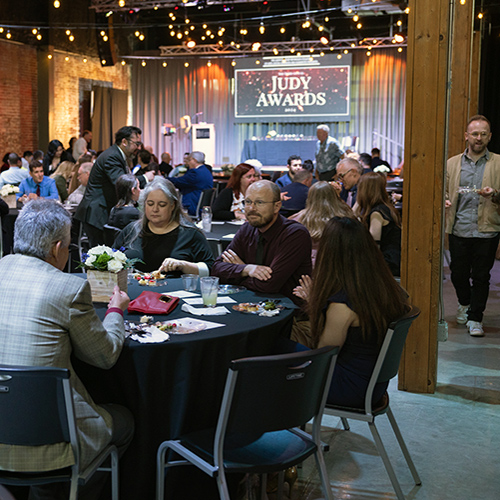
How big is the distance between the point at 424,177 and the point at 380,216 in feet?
3.87

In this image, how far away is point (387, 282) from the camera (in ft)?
8.41

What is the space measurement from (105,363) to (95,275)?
2.33 feet


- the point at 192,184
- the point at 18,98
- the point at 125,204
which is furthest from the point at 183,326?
the point at 18,98

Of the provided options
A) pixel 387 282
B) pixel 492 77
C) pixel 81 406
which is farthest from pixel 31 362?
pixel 492 77

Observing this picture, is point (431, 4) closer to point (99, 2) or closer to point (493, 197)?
point (493, 197)

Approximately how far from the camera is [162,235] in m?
3.70

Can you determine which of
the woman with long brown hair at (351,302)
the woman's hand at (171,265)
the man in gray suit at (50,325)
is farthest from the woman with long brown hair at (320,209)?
the man in gray suit at (50,325)

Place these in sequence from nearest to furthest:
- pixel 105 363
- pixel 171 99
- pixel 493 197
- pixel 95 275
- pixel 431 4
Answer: pixel 105 363 → pixel 95 275 → pixel 431 4 → pixel 493 197 → pixel 171 99

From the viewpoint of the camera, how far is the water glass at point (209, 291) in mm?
2801

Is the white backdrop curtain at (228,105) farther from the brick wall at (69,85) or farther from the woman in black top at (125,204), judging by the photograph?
the woman in black top at (125,204)

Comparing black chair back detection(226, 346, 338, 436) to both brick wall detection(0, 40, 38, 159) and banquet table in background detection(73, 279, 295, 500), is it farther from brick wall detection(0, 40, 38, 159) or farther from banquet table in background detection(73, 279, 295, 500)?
brick wall detection(0, 40, 38, 159)

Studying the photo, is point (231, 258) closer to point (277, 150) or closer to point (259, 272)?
point (259, 272)

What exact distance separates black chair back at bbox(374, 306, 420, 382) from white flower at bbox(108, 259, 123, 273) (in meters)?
1.13

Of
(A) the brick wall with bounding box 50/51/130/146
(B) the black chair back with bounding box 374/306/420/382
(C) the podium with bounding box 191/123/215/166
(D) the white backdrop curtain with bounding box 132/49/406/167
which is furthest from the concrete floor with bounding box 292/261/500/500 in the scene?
(C) the podium with bounding box 191/123/215/166
